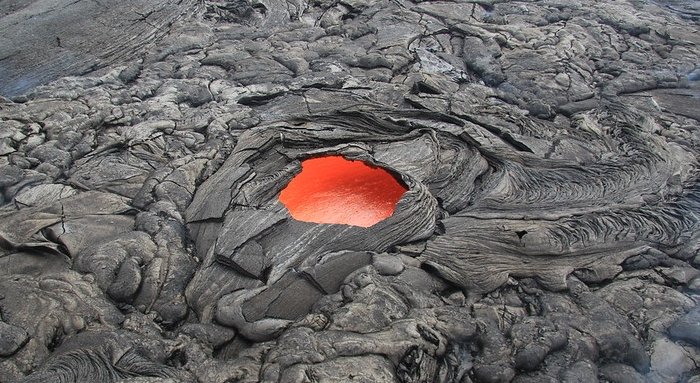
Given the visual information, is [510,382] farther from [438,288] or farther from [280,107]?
[280,107]

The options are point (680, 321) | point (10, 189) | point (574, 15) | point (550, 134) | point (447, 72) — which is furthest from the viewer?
point (574, 15)

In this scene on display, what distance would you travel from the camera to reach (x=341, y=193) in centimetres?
477

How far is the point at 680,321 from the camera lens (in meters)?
3.74

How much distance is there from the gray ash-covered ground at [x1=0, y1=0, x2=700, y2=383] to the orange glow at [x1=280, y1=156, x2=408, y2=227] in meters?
0.12

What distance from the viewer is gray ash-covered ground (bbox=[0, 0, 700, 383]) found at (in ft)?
11.4

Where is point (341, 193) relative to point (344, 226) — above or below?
below

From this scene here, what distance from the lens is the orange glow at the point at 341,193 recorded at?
14.9ft

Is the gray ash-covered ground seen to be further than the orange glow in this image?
No

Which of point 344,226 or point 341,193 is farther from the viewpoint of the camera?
point 341,193

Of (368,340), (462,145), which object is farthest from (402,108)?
(368,340)

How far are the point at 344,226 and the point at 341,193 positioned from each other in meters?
0.60

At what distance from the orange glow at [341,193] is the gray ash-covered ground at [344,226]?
4.6 inches

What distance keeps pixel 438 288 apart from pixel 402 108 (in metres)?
2.38

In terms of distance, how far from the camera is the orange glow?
178 inches
